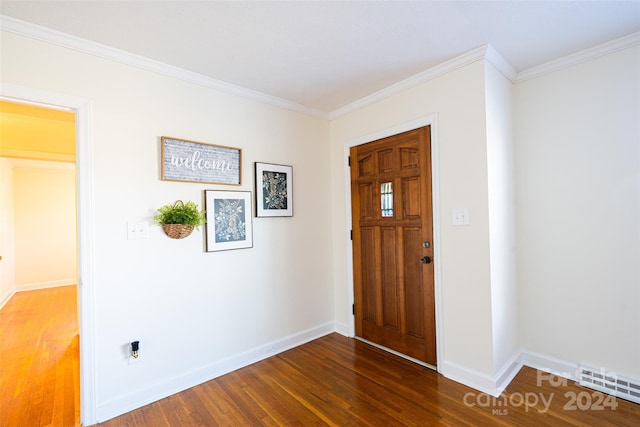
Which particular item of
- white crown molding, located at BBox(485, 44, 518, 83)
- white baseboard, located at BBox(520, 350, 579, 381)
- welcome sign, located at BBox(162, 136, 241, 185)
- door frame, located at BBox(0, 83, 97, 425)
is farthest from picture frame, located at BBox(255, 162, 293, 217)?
white baseboard, located at BBox(520, 350, 579, 381)

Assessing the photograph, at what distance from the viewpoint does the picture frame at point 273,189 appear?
283 cm

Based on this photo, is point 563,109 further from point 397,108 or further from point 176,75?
point 176,75

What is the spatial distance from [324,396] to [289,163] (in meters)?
2.12

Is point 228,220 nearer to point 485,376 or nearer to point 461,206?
point 461,206

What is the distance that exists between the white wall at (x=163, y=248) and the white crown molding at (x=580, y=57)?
7.03 feet

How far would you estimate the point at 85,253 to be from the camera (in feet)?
6.38

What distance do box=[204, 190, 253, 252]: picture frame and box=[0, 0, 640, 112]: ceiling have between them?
1025 mm

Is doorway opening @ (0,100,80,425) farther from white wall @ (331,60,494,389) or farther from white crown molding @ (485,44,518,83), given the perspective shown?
white crown molding @ (485,44,518,83)

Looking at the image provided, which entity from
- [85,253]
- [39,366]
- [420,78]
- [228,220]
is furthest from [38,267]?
[420,78]

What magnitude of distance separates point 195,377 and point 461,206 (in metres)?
2.53

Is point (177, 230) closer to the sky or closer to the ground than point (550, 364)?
closer to the sky

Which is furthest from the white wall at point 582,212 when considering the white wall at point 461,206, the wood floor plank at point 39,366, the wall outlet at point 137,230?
the wood floor plank at point 39,366

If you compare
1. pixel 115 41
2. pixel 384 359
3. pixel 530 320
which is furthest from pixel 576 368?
pixel 115 41

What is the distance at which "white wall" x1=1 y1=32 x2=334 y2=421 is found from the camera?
1.99 meters
